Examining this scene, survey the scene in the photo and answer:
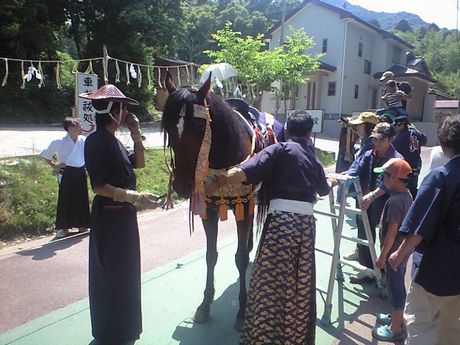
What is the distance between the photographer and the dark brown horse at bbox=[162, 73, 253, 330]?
245 cm

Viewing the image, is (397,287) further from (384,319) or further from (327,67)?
(327,67)

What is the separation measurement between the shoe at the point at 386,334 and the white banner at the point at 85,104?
6223 millimetres

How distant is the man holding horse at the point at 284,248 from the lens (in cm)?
239

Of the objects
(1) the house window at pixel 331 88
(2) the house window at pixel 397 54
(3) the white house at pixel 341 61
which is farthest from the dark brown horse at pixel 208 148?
(2) the house window at pixel 397 54

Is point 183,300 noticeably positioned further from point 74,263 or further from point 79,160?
point 79,160

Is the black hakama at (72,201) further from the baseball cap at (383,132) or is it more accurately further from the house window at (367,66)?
the house window at (367,66)

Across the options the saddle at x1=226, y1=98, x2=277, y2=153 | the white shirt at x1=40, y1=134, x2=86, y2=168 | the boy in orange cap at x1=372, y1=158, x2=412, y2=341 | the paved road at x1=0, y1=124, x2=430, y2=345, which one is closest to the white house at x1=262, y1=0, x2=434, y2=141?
the white shirt at x1=40, y1=134, x2=86, y2=168

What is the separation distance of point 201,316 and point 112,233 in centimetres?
116

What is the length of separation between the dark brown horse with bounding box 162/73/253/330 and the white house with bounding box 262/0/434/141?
20.7 m

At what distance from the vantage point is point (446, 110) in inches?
1248

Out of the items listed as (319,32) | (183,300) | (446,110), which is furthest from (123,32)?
(446,110)

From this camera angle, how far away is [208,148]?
2.51 meters

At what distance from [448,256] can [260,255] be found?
3.71ft

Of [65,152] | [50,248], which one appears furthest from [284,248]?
[65,152]
